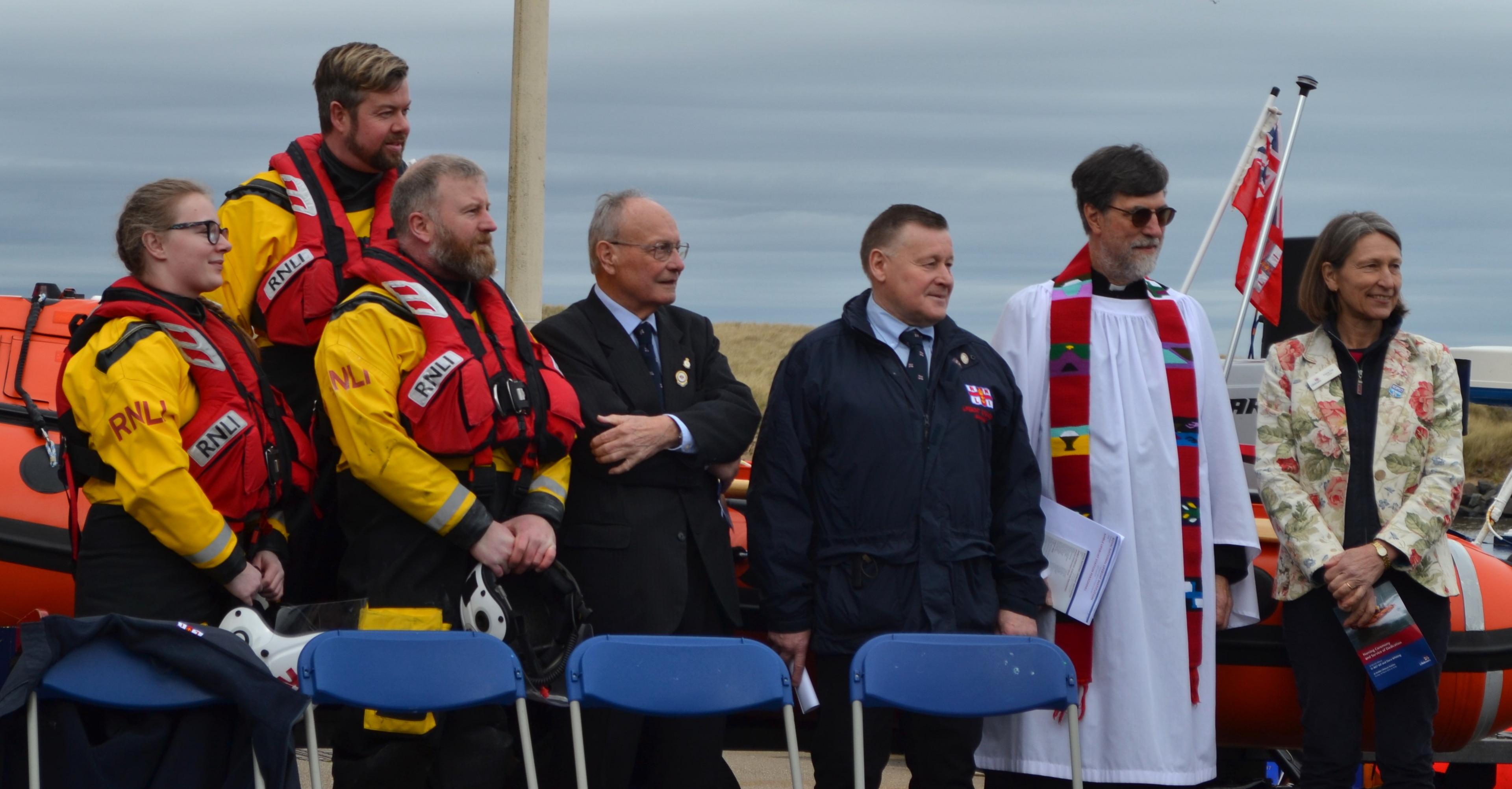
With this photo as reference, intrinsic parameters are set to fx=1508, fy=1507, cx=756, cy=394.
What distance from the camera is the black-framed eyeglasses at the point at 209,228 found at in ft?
10.3

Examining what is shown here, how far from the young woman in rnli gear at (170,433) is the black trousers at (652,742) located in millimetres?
725

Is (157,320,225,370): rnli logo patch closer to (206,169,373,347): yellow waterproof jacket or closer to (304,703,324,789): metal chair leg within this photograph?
(206,169,373,347): yellow waterproof jacket

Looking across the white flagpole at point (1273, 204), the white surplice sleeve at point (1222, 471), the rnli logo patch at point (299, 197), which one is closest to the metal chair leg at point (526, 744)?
the rnli logo patch at point (299, 197)

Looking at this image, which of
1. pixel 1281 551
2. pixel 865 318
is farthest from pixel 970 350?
pixel 1281 551

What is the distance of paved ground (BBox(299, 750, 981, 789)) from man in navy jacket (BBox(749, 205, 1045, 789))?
6.98ft

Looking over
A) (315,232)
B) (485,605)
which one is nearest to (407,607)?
(485,605)

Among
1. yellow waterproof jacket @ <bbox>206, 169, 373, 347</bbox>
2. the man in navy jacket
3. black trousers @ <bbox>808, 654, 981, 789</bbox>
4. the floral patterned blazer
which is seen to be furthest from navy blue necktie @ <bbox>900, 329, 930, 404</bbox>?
yellow waterproof jacket @ <bbox>206, 169, 373, 347</bbox>

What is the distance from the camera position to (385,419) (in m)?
3.02

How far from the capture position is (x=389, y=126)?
3.55 metres

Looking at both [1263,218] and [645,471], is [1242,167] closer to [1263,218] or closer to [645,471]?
[1263,218]

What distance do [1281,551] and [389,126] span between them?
2369 mm

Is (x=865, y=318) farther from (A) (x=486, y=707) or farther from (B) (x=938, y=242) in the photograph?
(A) (x=486, y=707)

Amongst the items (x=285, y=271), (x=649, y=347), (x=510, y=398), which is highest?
(x=285, y=271)

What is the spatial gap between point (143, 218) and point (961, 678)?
1.98 metres
